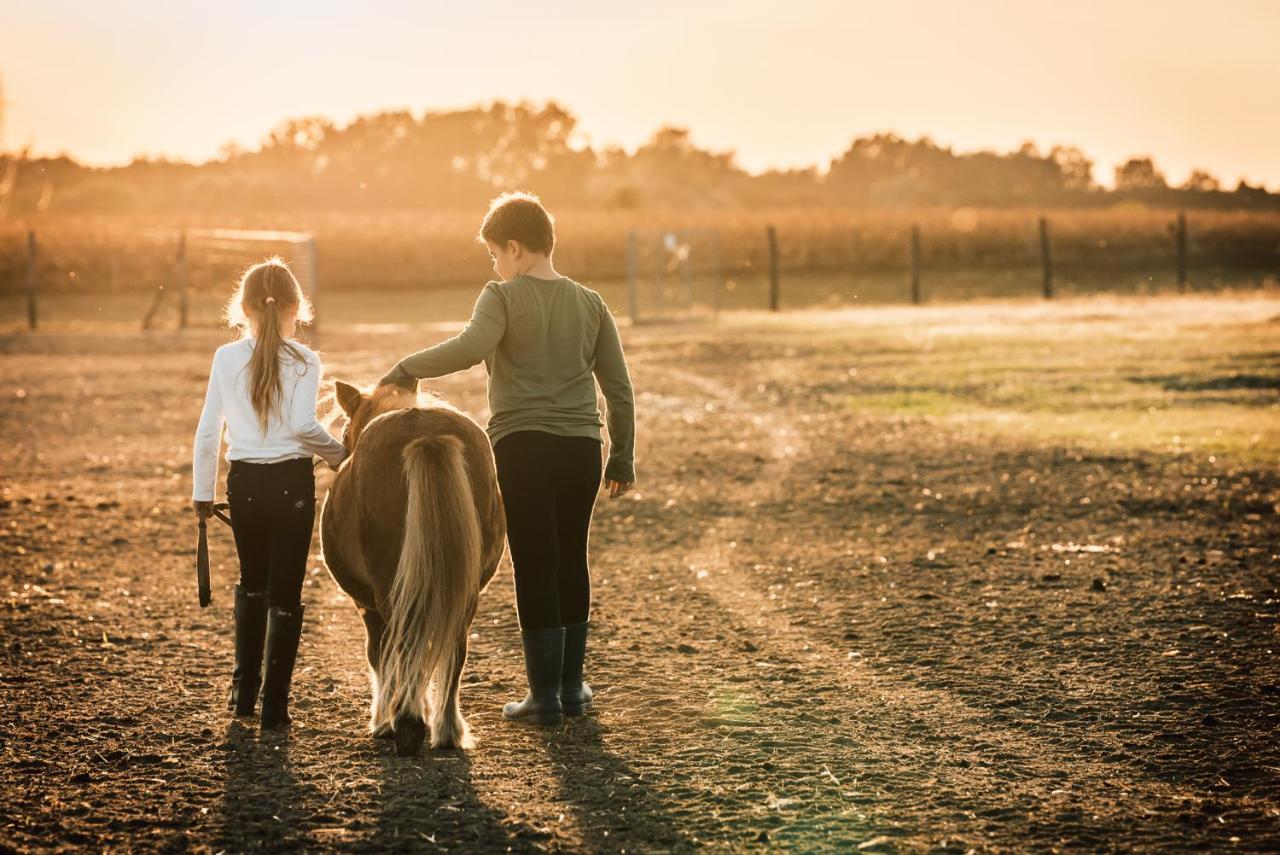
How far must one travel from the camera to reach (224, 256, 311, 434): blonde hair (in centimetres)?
520

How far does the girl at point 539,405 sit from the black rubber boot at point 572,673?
0.06 meters

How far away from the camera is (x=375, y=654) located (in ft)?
16.8

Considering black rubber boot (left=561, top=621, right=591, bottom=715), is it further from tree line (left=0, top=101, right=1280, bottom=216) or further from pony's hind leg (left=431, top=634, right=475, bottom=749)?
tree line (left=0, top=101, right=1280, bottom=216)

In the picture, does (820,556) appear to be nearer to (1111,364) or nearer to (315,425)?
(315,425)

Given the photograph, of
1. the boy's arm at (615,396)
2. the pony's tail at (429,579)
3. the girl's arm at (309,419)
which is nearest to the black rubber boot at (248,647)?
the girl's arm at (309,419)

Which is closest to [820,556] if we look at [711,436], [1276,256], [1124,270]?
[711,436]

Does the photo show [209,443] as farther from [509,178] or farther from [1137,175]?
[1137,175]

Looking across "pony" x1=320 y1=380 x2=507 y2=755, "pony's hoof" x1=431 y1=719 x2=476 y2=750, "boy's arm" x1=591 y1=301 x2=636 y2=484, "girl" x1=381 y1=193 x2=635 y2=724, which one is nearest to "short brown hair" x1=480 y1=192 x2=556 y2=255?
"girl" x1=381 y1=193 x2=635 y2=724

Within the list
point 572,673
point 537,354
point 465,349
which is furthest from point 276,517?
point 572,673

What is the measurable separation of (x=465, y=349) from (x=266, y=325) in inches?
29.7

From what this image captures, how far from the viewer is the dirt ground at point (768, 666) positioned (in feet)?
14.1

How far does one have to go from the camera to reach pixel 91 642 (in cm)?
668

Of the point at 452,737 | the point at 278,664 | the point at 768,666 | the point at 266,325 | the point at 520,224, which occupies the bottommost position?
the point at 768,666

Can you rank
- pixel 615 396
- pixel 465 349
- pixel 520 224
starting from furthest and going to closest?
pixel 615 396
pixel 520 224
pixel 465 349
